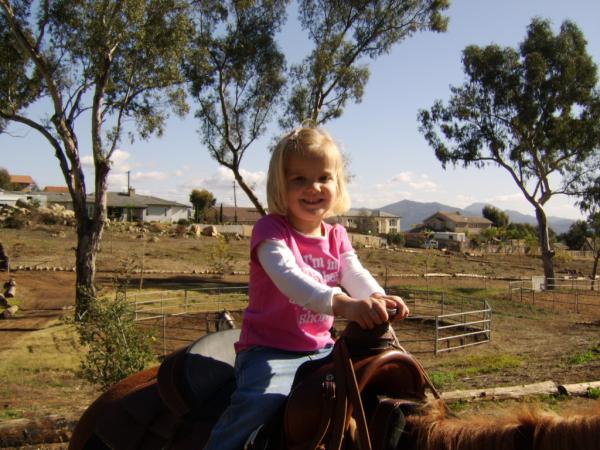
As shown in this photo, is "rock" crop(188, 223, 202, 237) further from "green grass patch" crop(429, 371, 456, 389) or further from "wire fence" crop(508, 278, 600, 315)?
"green grass patch" crop(429, 371, 456, 389)

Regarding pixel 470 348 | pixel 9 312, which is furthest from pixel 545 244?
pixel 9 312

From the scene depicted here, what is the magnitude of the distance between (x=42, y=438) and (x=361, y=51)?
2117 cm

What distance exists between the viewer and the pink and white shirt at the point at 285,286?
2.10 m

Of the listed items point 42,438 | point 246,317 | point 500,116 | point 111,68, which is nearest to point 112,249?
point 111,68

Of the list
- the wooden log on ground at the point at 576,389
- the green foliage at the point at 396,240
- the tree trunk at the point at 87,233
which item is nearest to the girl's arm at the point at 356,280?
the wooden log on ground at the point at 576,389

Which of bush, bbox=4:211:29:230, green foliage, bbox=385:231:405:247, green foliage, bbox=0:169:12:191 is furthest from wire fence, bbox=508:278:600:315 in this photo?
green foliage, bbox=0:169:12:191

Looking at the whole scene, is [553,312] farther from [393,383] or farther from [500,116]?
[393,383]

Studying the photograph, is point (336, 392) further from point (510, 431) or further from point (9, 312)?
point (9, 312)

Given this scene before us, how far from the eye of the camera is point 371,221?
87812 millimetres

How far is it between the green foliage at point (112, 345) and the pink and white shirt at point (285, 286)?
533 cm

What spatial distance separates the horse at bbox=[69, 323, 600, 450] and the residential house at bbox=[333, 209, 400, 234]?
6101cm

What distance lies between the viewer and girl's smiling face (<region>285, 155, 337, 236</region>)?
2.26 meters

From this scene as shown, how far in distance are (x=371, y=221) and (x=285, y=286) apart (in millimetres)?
86540

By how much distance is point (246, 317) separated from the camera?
7.57ft
